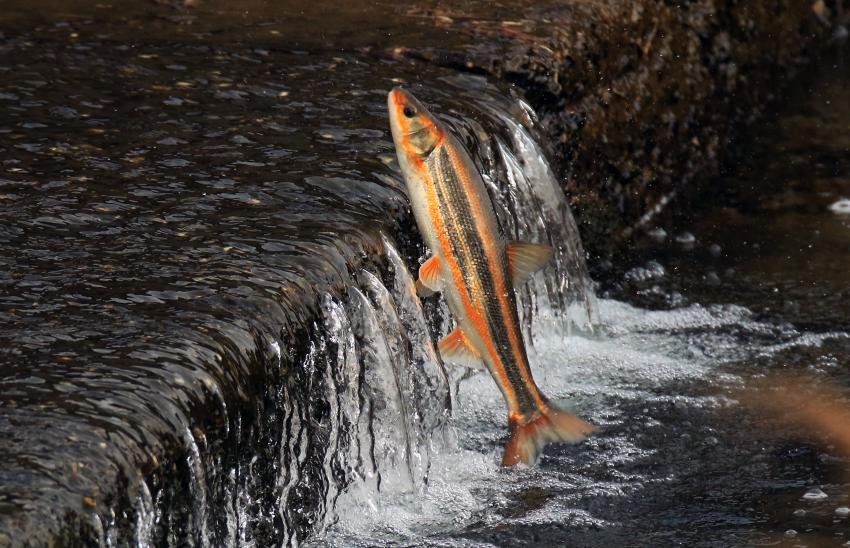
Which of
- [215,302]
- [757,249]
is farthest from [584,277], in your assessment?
[215,302]

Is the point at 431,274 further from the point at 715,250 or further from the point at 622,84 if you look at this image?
the point at 622,84

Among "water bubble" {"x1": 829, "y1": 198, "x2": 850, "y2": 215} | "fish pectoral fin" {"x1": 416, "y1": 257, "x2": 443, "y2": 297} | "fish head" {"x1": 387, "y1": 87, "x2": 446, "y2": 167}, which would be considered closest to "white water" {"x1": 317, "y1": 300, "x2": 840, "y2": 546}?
"fish pectoral fin" {"x1": 416, "y1": 257, "x2": 443, "y2": 297}

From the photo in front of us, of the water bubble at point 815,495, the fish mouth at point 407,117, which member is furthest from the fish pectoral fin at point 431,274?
Answer: the water bubble at point 815,495

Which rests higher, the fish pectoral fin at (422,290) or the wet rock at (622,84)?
the wet rock at (622,84)

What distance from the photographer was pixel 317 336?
4.71m

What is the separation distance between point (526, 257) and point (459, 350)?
0.46m

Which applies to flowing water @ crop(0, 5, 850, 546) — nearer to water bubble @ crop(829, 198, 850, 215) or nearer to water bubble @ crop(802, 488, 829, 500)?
water bubble @ crop(802, 488, 829, 500)

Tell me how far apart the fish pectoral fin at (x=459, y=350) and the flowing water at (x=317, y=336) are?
237 mm

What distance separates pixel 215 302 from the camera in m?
4.44

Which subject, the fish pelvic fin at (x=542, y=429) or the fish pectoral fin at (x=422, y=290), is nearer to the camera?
the fish pelvic fin at (x=542, y=429)

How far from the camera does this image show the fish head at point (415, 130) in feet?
16.1

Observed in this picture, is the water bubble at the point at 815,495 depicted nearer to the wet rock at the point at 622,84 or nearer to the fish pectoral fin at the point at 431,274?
the fish pectoral fin at the point at 431,274

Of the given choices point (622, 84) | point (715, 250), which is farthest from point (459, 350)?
point (622, 84)

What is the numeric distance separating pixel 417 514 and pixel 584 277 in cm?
240
